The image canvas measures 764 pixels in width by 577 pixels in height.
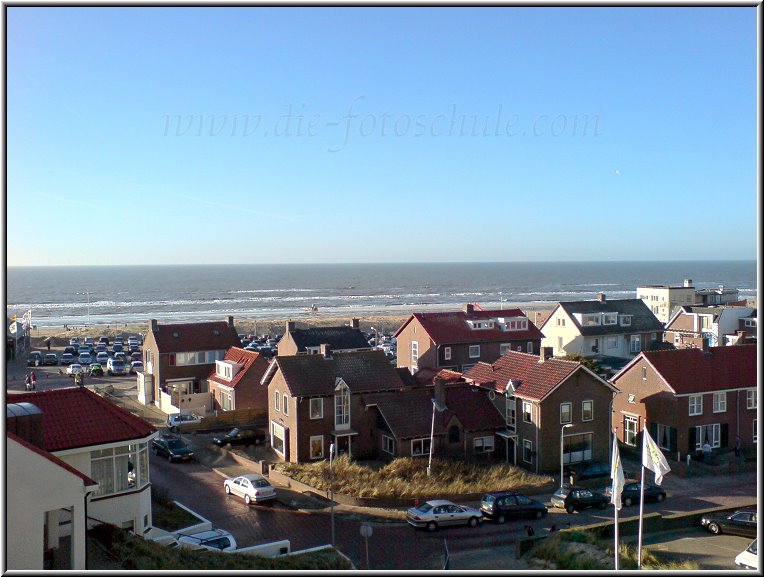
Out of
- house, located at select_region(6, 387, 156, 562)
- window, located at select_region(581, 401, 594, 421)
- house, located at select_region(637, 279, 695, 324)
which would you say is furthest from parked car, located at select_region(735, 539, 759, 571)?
house, located at select_region(637, 279, 695, 324)

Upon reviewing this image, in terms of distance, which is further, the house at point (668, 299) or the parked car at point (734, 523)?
the house at point (668, 299)

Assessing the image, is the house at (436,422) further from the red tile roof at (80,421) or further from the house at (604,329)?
the house at (604,329)

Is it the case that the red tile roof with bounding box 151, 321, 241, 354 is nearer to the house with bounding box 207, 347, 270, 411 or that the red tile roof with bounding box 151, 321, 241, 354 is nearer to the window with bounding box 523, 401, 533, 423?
the house with bounding box 207, 347, 270, 411

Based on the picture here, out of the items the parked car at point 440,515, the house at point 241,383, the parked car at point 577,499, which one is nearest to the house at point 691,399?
the parked car at point 577,499

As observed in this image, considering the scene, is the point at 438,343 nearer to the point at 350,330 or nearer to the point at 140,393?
the point at 350,330

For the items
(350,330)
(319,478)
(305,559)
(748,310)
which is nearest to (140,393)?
(350,330)

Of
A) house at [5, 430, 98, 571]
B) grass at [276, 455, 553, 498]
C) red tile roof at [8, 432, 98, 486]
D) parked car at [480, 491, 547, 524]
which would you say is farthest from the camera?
grass at [276, 455, 553, 498]

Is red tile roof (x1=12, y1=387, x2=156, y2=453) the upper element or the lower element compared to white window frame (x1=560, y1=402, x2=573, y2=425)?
upper

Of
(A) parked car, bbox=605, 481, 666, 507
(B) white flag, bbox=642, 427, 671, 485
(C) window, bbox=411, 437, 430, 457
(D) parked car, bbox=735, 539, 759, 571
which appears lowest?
(A) parked car, bbox=605, 481, 666, 507
